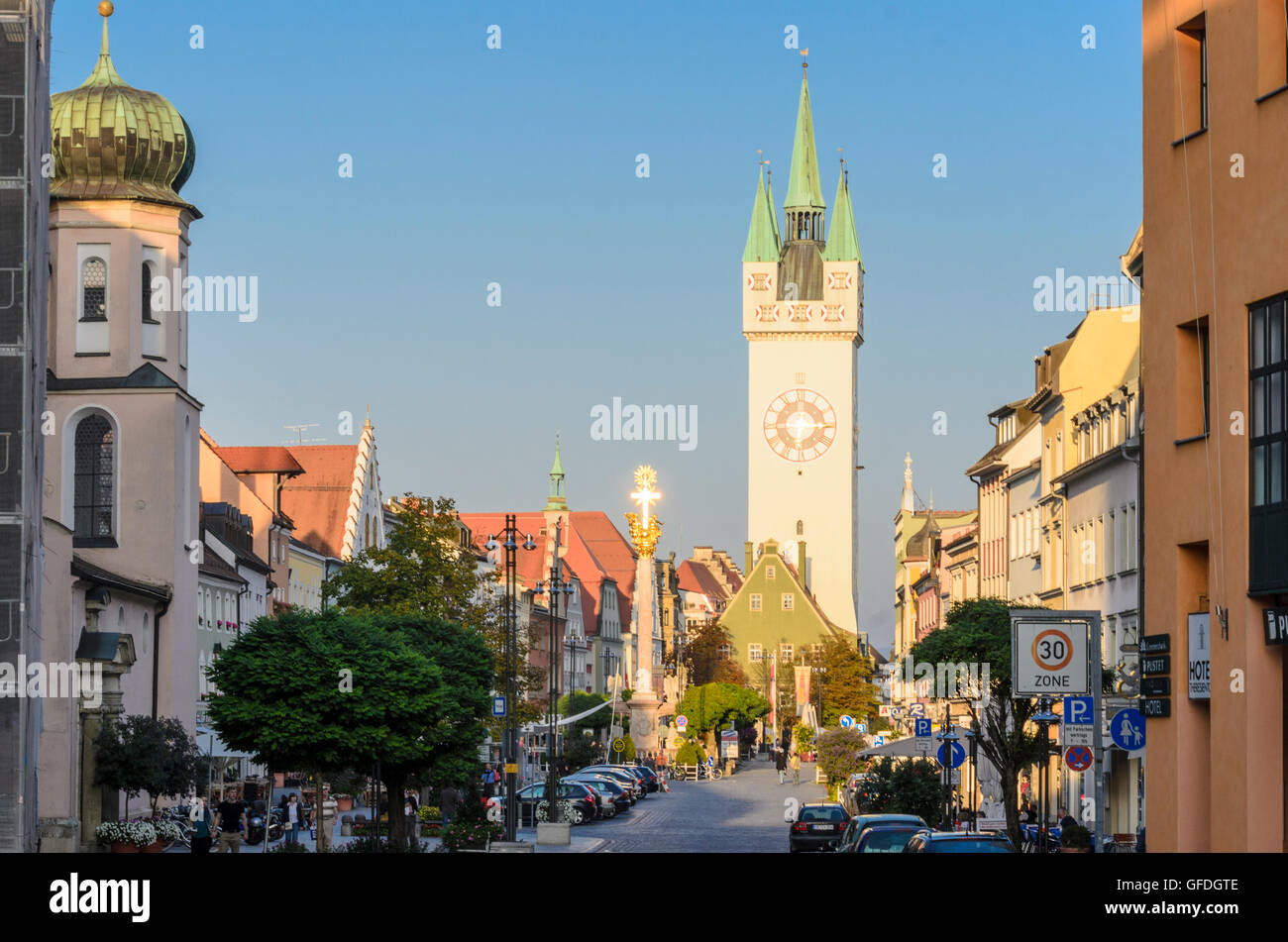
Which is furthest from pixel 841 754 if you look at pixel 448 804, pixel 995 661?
pixel 995 661

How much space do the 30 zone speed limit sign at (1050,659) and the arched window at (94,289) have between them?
3447 cm

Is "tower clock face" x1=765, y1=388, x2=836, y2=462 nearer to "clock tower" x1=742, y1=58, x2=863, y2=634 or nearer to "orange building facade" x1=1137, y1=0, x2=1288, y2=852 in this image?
"clock tower" x1=742, y1=58, x2=863, y2=634

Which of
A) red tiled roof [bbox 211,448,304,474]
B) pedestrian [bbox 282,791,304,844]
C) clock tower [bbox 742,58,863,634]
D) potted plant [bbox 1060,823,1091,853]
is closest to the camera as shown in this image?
potted plant [bbox 1060,823,1091,853]

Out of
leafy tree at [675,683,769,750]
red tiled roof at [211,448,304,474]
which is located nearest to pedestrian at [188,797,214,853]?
red tiled roof at [211,448,304,474]

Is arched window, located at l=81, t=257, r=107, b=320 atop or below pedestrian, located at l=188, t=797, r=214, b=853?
atop

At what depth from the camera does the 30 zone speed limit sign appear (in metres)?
25.7

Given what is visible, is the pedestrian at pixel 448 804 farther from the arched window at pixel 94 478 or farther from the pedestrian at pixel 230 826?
the arched window at pixel 94 478

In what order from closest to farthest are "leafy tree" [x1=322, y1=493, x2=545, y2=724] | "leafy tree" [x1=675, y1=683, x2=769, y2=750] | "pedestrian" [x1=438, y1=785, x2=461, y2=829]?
"pedestrian" [x1=438, y1=785, x2=461, y2=829], "leafy tree" [x1=322, y1=493, x2=545, y2=724], "leafy tree" [x1=675, y1=683, x2=769, y2=750]

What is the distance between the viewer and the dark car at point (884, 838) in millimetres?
28578

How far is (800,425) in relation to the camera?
162m

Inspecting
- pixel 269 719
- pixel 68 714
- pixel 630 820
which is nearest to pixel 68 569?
pixel 68 714

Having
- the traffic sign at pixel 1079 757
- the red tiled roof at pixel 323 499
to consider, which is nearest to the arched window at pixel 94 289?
the traffic sign at pixel 1079 757

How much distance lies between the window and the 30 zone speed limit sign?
2.64m
